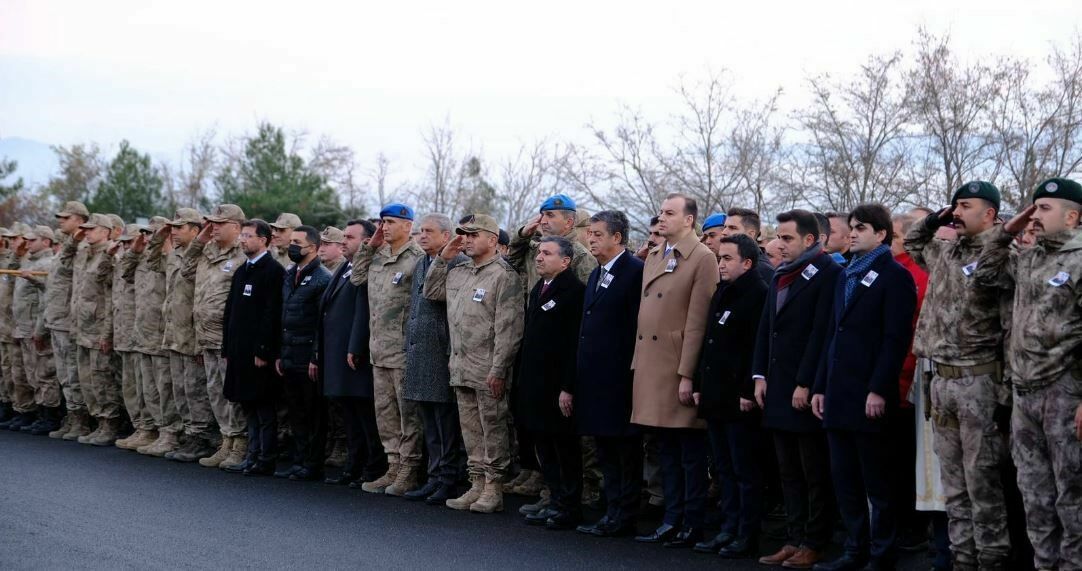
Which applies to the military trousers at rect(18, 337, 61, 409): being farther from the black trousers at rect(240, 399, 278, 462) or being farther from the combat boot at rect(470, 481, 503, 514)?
the combat boot at rect(470, 481, 503, 514)

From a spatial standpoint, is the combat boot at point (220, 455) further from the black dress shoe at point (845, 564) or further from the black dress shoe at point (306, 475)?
the black dress shoe at point (845, 564)

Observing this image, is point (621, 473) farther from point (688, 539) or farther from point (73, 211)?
point (73, 211)

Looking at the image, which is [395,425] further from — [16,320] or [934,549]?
[16,320]

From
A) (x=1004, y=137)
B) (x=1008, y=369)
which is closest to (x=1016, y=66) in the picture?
(x=1004, y=137)

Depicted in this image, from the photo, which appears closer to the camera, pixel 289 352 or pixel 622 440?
pixel 622 440

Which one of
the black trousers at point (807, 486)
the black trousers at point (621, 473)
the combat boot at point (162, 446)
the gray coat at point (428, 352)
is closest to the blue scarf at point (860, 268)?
the black trousers at point (807, 486)

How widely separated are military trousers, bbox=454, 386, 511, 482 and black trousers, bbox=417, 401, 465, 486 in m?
0.34

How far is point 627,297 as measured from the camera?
893 cm

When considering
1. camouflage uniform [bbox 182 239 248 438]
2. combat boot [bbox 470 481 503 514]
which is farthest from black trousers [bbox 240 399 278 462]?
combat boot [bbox 470 481 503 514]

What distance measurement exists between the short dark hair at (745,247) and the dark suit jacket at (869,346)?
96cm

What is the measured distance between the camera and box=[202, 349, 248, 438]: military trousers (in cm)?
1216

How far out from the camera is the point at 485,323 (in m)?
9.76

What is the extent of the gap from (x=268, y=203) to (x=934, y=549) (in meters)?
39.5

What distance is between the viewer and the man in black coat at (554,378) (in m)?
9.09
